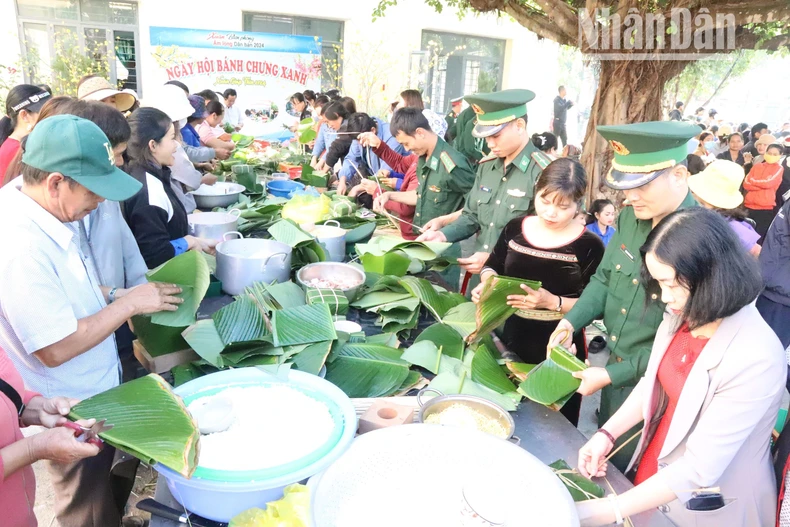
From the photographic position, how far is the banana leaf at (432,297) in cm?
233

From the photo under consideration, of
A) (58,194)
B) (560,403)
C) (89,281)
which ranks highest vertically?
(58,194)

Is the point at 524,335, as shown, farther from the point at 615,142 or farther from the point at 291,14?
the point at 291,14

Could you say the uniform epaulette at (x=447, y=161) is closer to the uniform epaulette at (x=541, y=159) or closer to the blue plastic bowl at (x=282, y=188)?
the uniform epaulette at (x=541, y=159)

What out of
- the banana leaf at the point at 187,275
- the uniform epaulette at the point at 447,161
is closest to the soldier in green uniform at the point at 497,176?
the uniform epaulette at the point at 447,161

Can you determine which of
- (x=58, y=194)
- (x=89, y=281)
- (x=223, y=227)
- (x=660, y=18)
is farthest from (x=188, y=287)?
(x=660, y=18)

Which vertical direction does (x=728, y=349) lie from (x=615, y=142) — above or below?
below

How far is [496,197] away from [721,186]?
1.31 m

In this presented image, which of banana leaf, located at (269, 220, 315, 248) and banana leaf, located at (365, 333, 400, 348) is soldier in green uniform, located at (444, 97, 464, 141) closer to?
banana leaf, located at (269, 220, 315, 248)

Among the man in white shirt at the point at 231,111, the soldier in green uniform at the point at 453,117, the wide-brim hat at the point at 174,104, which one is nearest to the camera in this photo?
the wide-brim hat at the point at 174,104

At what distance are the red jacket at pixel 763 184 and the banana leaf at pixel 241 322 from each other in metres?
6.86

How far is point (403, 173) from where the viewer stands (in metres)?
5.20

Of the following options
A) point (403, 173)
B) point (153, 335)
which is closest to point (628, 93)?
point (403, 173)

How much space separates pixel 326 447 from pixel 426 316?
49.1 inches

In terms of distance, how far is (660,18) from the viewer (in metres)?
5.45
